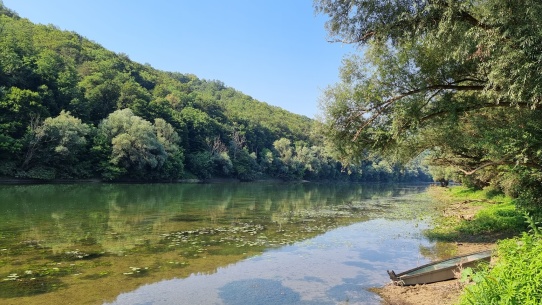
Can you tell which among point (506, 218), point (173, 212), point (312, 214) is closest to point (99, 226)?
point (173, 212)

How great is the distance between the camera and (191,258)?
46.5 feet


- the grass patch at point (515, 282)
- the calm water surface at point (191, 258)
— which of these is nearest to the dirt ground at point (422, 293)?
the calm water surface at point (191, 258)

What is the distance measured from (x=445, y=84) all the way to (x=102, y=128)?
206ft

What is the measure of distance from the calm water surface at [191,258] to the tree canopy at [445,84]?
546cm

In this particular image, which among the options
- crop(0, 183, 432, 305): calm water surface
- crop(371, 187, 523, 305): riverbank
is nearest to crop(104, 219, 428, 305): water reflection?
crop(0, 183, 432, 305): calm water surface

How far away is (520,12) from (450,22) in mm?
1782

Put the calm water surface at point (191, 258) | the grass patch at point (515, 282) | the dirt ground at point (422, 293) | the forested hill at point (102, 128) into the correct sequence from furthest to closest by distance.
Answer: the forested hill at point (102, 128) < the calm water surface at point (191, 258) < the dirt ground at point (422, 293) < the grass patch at point (515, 282)

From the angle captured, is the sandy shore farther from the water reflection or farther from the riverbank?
the water reflection

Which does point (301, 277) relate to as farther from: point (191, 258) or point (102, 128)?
point (102, 128)

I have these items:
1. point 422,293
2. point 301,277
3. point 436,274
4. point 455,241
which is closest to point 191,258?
point 301,277

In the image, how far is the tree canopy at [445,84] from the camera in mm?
→ 10548

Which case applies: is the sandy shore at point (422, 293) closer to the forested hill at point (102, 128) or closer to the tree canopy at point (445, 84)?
the tree canopy at point (445, 84)

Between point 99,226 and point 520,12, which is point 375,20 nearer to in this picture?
point 520,12

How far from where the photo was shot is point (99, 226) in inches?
786
